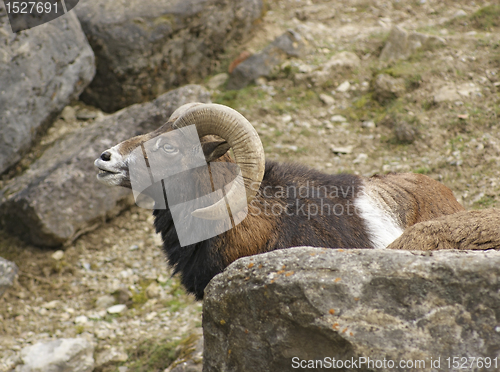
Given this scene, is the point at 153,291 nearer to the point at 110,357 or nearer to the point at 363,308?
the point at 110,357

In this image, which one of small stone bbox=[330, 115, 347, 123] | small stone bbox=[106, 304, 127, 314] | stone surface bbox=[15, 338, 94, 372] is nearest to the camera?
stone surface bbox=[15, 338, 94, 372]

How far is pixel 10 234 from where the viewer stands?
7.84 metres

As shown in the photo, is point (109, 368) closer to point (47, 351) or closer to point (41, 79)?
point (47, 351)

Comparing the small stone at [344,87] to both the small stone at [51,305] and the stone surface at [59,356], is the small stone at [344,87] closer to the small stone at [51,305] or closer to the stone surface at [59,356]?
the small stone at [51,305]

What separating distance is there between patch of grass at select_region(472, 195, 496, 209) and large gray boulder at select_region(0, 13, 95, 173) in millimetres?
7762

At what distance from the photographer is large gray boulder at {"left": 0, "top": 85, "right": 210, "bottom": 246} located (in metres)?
7.50

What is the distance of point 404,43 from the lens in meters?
9.95

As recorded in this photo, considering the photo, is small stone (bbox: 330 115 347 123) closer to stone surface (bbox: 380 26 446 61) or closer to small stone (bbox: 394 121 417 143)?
small stone (bbox: 394 121 417 143)

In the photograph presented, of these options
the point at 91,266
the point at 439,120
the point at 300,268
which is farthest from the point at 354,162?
the point at 300,268

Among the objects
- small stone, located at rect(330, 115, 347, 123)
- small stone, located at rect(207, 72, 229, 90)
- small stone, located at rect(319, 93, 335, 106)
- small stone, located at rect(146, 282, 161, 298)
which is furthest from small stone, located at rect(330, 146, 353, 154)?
small stone, located at rect(146, 282, 161, 298)

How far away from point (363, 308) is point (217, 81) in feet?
29.2

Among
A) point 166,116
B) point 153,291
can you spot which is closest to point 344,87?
point 166,116

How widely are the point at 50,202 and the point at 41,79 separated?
8.85 feet

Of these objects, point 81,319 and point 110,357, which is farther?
point 81,319
